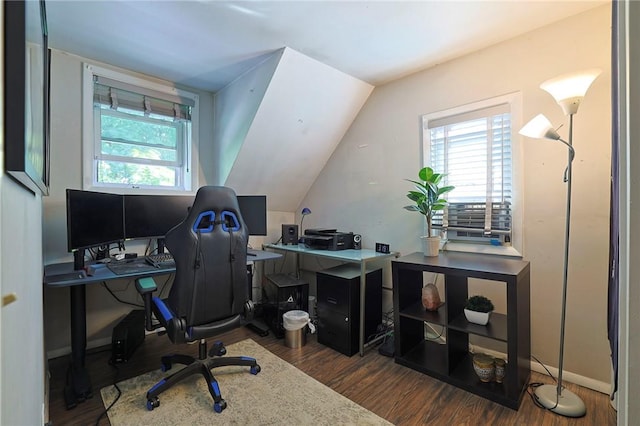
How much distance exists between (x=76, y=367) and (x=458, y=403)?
2.40 metres

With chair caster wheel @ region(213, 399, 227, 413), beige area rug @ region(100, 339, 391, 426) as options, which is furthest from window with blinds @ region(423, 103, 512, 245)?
chair caster wheel @ region(213, 399, 227, 413)

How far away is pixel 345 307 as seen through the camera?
2373mm

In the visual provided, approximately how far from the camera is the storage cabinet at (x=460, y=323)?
1711 millimetres

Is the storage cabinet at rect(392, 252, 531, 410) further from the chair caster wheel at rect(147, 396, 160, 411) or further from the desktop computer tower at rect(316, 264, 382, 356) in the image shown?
the chair caster wheel at rect(147, 396, 160, 411)

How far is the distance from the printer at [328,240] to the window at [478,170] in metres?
0.82

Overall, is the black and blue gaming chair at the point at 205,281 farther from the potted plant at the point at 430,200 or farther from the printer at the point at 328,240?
the potted plant at the point at 430,200

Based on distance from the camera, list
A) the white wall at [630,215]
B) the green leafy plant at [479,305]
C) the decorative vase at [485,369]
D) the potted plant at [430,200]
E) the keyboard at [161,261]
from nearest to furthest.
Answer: the white wall at [630,215], the decorative vase at [485,369], the green leafy plant at [479,305], the keyboard at [161,261], the potted plant at [430,200]

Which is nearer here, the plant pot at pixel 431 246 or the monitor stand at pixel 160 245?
the plant pot at pixel 431 246

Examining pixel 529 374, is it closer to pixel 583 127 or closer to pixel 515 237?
pixel 515 237

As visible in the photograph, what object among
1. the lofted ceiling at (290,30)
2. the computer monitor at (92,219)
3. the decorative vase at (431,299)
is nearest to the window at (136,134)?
the lofted ceiling at (290,30)

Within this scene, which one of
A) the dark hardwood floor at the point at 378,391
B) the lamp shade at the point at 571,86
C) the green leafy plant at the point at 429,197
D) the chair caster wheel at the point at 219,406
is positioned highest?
the lamp shade at the point at 571,86

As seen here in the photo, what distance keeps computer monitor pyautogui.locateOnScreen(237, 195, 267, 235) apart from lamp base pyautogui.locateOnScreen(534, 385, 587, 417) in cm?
240

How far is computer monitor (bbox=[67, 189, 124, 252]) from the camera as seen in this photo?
1.82m

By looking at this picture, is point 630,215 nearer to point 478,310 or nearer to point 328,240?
point 478,310
